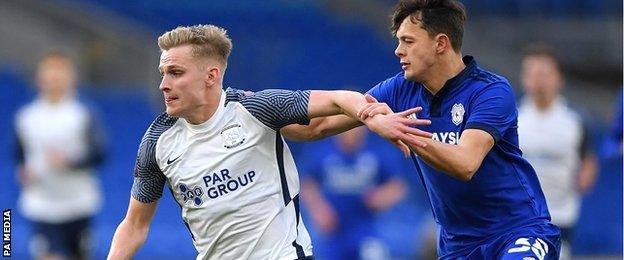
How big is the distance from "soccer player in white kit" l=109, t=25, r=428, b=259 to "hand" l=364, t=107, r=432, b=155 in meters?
0.35

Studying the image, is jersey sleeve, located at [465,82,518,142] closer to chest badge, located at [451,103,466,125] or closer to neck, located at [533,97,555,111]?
chest badge, located at [451,103,466,125]

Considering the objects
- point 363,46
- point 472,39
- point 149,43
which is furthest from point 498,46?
point 149,43

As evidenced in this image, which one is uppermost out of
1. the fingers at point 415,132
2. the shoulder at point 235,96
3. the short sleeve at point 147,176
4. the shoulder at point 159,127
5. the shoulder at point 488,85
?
the shoulder at point 488,85

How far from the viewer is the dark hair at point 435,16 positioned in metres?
6.55

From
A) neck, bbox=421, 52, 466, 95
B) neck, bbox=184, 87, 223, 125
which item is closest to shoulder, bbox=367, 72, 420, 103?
neck, bbox=421, 52, 466, 95

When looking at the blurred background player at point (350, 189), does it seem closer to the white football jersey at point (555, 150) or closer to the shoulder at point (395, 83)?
the white football jersey at point (555, 150)

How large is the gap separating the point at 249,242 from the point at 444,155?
1042 mm

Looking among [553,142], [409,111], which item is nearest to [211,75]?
[409,111]

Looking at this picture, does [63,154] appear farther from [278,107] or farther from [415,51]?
[415,51]

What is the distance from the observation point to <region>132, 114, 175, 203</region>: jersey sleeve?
6457 mm

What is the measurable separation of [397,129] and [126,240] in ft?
4.94

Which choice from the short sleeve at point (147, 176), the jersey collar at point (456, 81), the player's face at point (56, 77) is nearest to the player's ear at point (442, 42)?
the jersey collar at point (456, 81)

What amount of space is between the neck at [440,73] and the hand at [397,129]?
0.52 metres

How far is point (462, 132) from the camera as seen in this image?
20.9 ft
